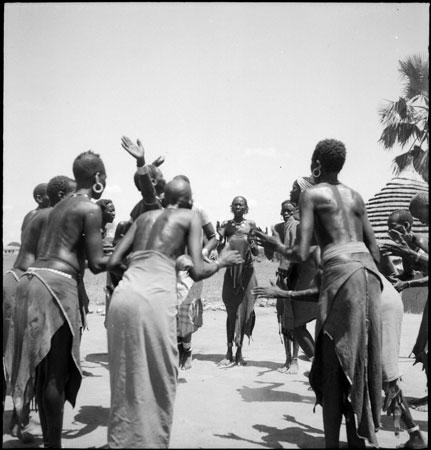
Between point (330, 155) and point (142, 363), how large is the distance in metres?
1.97

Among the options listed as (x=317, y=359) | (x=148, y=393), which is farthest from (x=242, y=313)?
(x=148, y=393)

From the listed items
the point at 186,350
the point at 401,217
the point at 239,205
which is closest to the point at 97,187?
the point at 401,217

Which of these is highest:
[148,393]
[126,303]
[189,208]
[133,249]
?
[189,208]

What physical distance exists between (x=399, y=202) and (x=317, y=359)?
12.8m

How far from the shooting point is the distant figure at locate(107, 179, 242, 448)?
3232mm

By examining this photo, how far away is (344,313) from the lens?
11.4 feet

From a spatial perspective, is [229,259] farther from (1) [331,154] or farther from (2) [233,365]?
(2) [233,365]

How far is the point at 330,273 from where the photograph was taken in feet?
11.7

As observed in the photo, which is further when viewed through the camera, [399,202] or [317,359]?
[399,202]

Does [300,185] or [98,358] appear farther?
[98,358]

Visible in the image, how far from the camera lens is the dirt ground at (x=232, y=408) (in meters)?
4.04

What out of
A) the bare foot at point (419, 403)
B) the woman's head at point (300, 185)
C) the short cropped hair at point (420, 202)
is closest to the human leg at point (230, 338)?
the woman's head at point (300, 185)

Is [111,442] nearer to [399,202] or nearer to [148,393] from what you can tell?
[148,393]

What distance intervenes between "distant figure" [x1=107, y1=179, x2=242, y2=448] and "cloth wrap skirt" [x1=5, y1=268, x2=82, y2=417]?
1.42 feet
